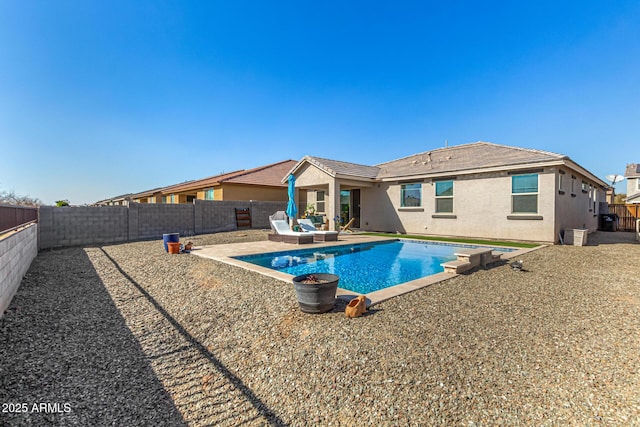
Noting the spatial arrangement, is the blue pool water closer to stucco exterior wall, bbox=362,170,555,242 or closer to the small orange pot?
stucco exterior wall, bbox=362,170,555,242

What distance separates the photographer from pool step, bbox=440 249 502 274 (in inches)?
257

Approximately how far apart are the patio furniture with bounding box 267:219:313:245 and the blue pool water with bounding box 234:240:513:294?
134 cm

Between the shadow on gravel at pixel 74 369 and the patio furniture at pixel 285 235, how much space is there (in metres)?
7.66

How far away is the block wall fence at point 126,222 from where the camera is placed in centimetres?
1155

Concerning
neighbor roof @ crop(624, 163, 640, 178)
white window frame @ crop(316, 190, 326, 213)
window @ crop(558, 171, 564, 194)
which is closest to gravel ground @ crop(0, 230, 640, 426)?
window @ crop(558, 171, 564, 194)

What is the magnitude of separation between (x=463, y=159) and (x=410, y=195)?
125 inches

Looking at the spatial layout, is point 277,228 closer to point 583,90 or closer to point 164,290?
point 164,290

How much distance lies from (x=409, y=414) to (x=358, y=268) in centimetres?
626

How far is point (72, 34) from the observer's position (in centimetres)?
1085

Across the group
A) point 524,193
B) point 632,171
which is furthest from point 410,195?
point 632,171

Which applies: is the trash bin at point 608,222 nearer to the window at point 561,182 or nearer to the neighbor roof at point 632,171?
the window at point 561,182

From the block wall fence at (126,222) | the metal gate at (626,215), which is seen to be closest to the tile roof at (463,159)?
the block wall fence at (126,222)

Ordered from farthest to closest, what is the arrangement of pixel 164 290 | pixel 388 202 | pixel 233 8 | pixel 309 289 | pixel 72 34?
pixel 388 202 < pixel 233 8 < pixel 72 34 < pixel 164 290 < pixel 309 289

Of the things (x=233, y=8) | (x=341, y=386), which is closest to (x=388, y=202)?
(x=233, y=8)
